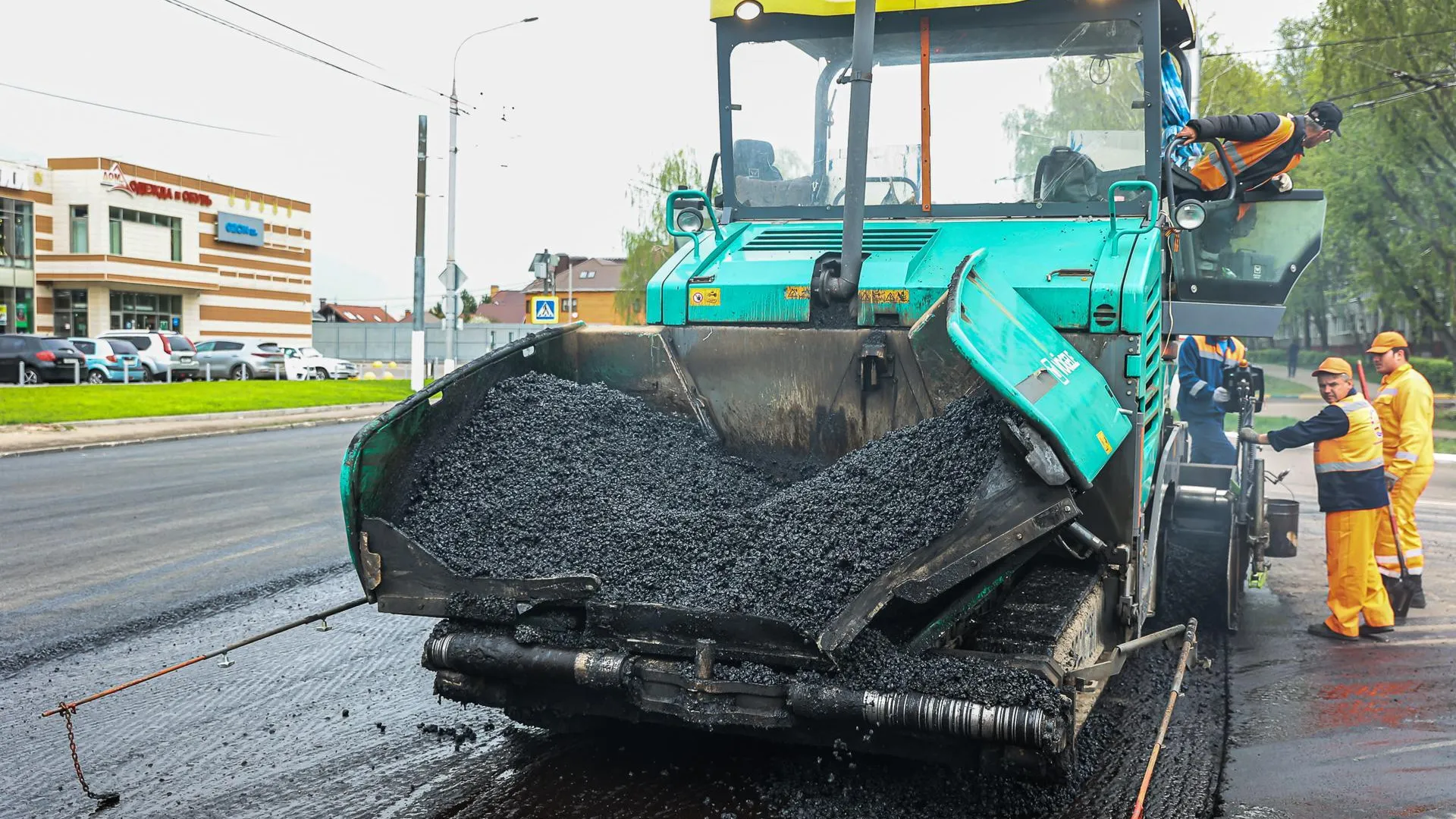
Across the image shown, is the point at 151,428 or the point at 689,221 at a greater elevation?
the point at 689,221

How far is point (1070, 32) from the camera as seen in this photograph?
197 inches

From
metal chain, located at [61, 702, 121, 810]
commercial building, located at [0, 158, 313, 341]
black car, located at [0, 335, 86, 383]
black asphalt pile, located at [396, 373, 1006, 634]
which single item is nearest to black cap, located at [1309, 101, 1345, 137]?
black asphalt pile, located at [396, 373, 1006, 634]

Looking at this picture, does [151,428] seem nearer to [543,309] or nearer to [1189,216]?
[543,309]

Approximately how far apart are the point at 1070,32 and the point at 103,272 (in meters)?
44.2

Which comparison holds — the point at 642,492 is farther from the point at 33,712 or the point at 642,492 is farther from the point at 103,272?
the point at 103,272

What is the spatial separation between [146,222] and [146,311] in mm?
3384

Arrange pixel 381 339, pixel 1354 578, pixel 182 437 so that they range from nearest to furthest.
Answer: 1. pixel 1354 578
2. pixel 182 437
3. pixel 381 339

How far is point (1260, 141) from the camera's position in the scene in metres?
5.79

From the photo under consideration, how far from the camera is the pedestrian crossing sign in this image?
17.9 metres

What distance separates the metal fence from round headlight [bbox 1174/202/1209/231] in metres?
44.8

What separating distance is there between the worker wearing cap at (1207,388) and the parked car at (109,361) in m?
25.4

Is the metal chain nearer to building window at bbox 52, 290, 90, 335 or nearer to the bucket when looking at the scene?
the bucket

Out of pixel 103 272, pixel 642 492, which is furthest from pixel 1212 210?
pixel 103 272

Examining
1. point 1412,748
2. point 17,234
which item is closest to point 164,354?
point 17,234
